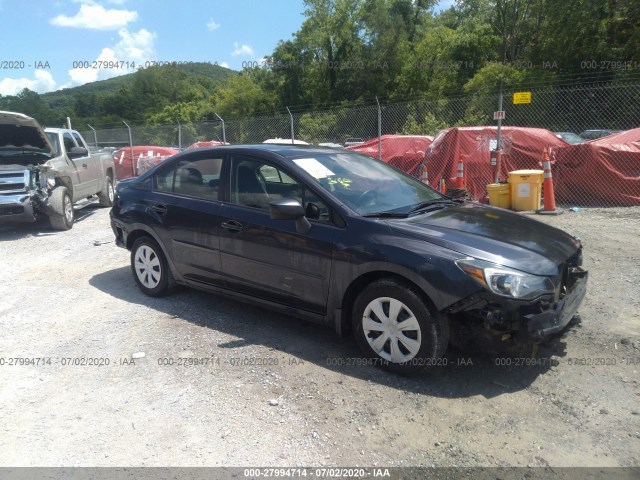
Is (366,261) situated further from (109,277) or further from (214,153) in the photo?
(109,277)

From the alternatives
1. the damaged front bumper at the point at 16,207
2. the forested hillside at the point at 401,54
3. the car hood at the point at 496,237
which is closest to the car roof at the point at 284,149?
the car hood at the point at 496,237

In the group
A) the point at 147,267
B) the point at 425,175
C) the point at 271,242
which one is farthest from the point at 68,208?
the point at 425,175

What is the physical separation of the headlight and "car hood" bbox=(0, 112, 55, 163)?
28.1ft

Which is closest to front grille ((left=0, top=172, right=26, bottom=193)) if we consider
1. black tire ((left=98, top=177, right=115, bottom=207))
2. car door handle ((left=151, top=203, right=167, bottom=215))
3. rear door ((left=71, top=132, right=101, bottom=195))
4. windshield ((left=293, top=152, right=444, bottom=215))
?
rear door ((left=71, top=132, right=101, bottom=195))

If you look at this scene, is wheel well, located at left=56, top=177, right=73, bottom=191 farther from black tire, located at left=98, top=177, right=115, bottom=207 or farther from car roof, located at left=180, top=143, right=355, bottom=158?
car roof, located at left=180, top=143, right=355, bottom=158

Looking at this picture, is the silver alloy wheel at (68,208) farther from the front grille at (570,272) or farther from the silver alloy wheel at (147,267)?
the front grille at (570,272)

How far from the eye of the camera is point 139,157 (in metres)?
16.8

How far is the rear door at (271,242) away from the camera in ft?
13.1

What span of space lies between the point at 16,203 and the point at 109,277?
11.4ft

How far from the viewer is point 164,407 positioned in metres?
3.42

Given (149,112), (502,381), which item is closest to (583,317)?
(502,381)

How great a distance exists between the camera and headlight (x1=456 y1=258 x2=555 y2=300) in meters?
3.26

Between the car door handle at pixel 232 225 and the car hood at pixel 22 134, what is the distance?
633 cm

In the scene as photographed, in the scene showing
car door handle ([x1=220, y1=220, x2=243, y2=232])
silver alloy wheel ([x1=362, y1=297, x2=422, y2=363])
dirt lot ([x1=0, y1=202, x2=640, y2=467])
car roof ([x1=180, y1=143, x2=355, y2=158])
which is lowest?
dirt lot ([x1=0, y1=202, x2=640, y2=467])
